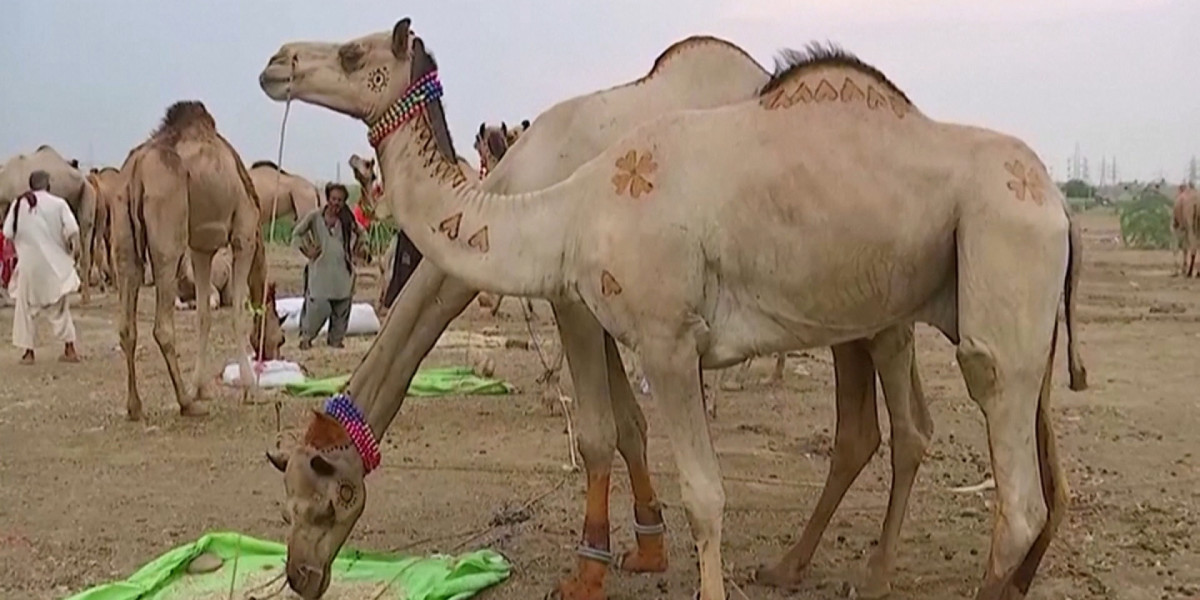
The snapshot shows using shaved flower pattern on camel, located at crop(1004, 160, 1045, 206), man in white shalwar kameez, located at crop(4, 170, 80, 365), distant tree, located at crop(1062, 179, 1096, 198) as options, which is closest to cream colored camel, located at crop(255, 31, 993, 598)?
shaved flower pattern on camel, located at crop(1004, 160, 1045, 206)

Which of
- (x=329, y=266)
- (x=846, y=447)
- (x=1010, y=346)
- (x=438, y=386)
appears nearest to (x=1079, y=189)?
(x=329, y=266)

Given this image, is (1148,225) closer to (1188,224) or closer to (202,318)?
(1188,224)

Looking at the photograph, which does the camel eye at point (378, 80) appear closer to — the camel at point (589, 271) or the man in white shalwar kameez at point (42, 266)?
the camel at point (589, 271)

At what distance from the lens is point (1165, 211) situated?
3572cm

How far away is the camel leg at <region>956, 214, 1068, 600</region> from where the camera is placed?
4457 mm

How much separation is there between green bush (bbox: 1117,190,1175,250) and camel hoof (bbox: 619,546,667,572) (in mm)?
A: 31033

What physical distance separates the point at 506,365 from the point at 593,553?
7.94m

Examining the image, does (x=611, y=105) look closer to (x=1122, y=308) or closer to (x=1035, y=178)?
(x=1035, y=178)

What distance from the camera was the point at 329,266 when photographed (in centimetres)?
1452

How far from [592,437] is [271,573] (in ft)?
5.19

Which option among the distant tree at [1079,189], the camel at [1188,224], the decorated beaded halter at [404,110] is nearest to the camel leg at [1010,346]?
the decorated beaded halter at [404,110]

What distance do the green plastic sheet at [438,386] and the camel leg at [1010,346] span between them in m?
7.37

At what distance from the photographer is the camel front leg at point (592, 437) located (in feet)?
18.7

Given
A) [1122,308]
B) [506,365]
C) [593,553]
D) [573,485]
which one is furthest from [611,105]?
[1122,308]
